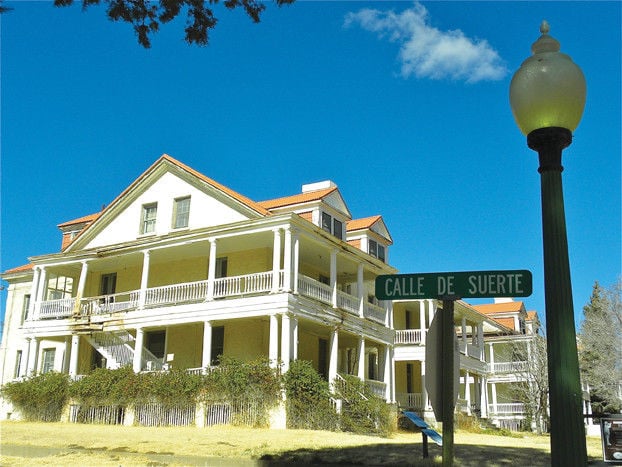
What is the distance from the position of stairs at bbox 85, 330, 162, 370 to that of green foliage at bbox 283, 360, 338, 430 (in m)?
6.37

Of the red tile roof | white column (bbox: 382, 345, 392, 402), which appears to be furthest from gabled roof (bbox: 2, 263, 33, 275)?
white column (bbox: 382, 345, 392, 402)

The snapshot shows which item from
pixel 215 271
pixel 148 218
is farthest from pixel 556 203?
pixel 148 218

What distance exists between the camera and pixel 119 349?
1064 inches

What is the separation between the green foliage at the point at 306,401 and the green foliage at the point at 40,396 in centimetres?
990

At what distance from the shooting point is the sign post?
4.59 meters

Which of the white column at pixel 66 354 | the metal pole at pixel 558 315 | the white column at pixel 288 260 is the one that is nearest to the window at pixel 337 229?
the white column at pixel 288 260

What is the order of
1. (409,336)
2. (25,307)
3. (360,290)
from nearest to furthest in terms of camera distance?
(360,290), (409,336), (25,307)

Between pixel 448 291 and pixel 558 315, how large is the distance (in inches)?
33.9

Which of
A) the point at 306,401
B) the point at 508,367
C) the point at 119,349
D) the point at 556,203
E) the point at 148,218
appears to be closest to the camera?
the point at 556,203

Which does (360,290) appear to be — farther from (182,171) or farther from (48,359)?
(48,359)

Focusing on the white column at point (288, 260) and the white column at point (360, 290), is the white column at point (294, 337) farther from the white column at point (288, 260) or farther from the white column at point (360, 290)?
the white column at point (360, 290)

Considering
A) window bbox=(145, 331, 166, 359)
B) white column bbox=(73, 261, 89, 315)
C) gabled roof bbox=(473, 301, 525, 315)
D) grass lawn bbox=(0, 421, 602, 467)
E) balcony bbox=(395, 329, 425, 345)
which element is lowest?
grass lawn bbox=(0, 421, 602, 467)

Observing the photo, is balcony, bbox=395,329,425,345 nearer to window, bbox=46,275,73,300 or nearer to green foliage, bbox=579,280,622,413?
green foliage, bbox=579,280,622,413

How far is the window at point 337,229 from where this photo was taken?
1160 inches
